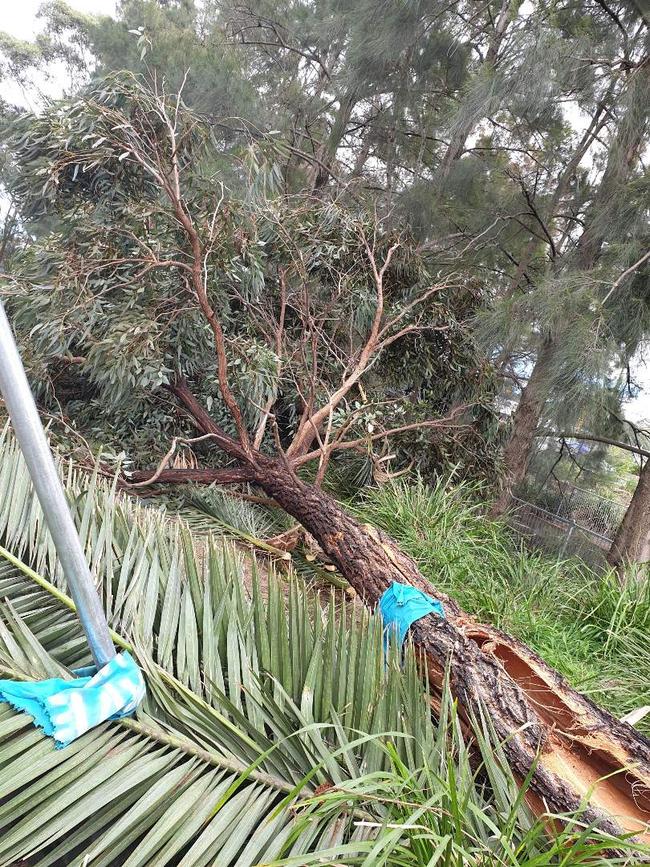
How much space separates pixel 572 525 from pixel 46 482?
6.87 meters

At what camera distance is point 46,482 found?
2.81ft

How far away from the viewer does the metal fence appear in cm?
599

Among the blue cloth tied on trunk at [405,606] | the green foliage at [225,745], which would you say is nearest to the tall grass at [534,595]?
the blue cloth tied on trunk at [405,606]

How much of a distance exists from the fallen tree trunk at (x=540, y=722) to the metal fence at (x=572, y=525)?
2.57 m

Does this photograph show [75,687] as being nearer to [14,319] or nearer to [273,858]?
[273,858]

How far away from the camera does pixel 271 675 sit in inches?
46.8

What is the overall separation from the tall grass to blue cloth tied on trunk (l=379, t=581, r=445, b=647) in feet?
2.89

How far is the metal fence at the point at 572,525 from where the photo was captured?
5994 millimetres

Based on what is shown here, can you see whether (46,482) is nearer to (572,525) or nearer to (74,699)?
(74,699)

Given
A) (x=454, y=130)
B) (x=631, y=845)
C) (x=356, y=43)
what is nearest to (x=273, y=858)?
(x=631, y=845)

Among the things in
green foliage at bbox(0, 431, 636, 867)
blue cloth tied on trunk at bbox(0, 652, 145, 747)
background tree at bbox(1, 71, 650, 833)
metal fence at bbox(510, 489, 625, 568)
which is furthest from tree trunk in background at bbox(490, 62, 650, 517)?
blue cloth tied on trunk at bbox(0, 652, 145, 747)

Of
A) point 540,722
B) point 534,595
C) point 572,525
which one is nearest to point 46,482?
point 540,722

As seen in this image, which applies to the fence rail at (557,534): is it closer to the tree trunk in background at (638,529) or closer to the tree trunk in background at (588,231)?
the tree trunk in background at (588,231)

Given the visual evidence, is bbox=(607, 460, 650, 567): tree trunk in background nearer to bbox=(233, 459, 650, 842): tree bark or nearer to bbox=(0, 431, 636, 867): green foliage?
bbox=(233, 459, 650, 842): tree bark
